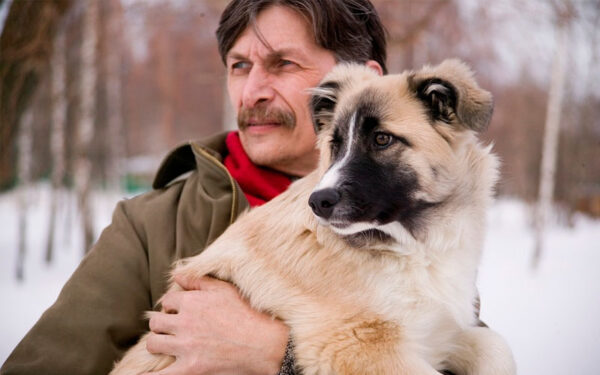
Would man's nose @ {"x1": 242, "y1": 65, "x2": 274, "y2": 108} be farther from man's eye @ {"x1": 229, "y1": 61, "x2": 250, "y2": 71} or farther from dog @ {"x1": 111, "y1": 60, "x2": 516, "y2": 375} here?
dog @ {"x1": 111, "y1": 60, "x2": 516, "y2": 375}

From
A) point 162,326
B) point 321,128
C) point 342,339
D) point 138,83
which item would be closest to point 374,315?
point 342,339

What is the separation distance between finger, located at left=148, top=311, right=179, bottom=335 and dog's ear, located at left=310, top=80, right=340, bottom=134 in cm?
123

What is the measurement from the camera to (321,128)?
253 cm

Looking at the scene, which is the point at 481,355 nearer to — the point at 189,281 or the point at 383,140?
the point at 383,140

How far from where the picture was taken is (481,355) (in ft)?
6.94

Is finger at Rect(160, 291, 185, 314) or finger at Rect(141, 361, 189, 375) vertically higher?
finger at Rect(160, 291, 185, 314)

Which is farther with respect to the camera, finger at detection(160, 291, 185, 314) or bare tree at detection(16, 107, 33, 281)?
bare tree at detection(16, 107, 33, 281)

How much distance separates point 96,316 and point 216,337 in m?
0.60

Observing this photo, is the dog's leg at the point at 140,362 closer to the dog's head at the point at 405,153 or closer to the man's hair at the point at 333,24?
the dog's head at the point at 405,153

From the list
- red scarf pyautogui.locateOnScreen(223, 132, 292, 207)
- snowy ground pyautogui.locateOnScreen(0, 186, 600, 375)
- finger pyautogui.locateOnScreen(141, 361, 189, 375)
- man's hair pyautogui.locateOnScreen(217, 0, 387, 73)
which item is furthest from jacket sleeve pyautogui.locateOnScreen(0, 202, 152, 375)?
snowy ground pyautogui.locateOnScreen(0, 186, 600, 375)

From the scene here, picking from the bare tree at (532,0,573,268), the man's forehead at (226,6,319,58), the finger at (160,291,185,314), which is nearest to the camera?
the finger at (160,291,185,314)

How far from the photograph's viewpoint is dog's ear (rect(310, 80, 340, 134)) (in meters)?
2.43

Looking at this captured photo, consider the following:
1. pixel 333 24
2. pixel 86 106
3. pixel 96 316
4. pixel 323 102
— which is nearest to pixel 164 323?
pixel 96 316

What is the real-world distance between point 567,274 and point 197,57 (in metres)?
12.9
